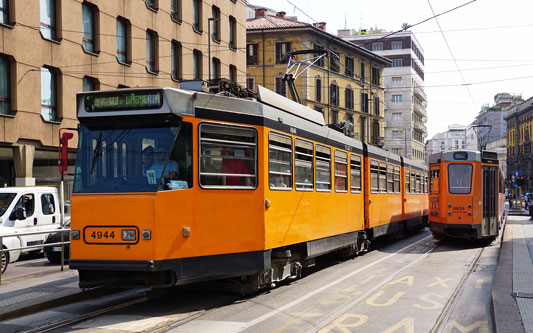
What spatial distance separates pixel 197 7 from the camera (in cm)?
3275

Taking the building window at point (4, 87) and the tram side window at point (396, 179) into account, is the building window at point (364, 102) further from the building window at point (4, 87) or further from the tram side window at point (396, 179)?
the building window at point (4, 87)

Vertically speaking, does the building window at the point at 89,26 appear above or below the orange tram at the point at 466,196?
above

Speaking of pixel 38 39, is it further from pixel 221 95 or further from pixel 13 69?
pixel 221 95

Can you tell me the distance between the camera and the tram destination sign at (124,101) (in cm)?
831

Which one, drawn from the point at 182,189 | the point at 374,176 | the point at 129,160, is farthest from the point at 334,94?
the point at 129,160

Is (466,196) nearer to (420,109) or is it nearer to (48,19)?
(48,19)

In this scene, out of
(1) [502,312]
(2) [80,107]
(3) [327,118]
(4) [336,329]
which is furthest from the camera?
(3) [327,118]

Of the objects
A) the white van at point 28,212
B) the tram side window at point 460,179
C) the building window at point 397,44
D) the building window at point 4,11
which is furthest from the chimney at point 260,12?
the white van at point 28,212

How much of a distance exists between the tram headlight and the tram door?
41.7ft

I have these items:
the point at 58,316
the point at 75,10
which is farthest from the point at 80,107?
the point at 75,10

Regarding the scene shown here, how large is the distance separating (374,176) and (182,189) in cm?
931

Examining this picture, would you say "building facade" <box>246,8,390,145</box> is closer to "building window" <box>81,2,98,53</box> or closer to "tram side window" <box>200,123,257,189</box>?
"building window" <box>81,2,98,53</box>

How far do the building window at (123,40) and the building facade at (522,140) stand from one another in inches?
2879

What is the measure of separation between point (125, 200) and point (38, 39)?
16582 millimetres
